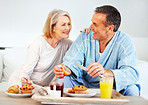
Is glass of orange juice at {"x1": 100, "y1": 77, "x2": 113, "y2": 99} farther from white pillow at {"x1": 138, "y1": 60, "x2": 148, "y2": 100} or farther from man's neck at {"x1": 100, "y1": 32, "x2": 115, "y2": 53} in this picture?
white pillow at {"x1": 138, "y1": 60, "x2": 148, "y2": 100}

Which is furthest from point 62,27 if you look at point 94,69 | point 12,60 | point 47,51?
point 12,60

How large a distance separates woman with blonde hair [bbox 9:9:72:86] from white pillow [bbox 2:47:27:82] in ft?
1.49

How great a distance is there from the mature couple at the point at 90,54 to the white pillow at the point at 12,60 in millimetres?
434

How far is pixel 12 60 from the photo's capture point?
296 centimetres

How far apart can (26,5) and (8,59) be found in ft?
2.59

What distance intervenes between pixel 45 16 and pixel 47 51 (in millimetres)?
964

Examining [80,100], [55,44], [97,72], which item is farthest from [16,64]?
[80,100]

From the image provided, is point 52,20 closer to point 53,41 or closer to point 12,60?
point 53,41

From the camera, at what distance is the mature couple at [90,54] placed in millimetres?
1958

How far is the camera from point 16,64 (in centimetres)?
296

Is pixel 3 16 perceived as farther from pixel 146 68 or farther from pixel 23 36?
pixel 146 68

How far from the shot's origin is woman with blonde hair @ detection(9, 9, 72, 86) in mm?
2400

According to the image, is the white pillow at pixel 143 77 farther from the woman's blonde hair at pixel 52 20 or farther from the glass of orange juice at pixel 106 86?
the glass of orange juice at pixel 106 86

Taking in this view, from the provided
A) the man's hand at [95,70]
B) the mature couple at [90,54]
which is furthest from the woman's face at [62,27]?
the man's hand at [95,70]
